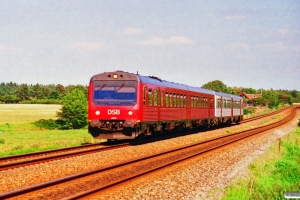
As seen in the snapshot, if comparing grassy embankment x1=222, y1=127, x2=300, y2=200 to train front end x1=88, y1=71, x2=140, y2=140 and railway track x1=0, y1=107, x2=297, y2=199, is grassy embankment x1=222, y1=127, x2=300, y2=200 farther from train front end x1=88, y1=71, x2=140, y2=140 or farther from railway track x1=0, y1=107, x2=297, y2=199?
train front end x1=88, y1=71, x2=140, y2=140

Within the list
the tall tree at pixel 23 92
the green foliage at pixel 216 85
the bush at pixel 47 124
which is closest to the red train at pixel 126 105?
the bush at pixel 47 124

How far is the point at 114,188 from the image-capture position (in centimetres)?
1007

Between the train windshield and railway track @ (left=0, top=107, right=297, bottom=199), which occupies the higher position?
the train windshield

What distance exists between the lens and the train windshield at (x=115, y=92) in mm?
20156

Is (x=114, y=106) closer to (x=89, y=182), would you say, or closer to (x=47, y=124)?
(x=89, y=182)

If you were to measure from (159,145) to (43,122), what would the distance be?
62813 millimetres

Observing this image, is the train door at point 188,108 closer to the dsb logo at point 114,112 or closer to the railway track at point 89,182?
the dsb logo at point 114,112

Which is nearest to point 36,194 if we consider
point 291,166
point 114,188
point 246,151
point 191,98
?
point 114,188

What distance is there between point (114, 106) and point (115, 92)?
723 millimetres

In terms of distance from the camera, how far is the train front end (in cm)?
1992

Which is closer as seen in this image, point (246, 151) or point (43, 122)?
point (246, 151)

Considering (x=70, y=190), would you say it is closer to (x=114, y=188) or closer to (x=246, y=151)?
(x=114, y=188)

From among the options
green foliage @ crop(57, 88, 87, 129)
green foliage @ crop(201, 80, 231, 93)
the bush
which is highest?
green foliage @ crop(201, 80, 231, 93)

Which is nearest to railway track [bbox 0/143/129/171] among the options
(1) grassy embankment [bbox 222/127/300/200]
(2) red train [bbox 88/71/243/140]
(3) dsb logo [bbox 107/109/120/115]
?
(2) red train [bbox 88/71/243/140]
